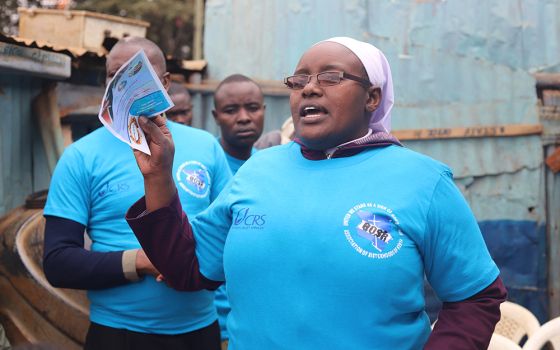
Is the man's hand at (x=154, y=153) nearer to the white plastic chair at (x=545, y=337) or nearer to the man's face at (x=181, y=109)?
the white plastic chair at (x=545, y=337)

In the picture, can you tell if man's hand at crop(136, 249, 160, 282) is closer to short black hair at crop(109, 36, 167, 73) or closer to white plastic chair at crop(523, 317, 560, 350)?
short black hair at crop(109, 36, 167, 73)

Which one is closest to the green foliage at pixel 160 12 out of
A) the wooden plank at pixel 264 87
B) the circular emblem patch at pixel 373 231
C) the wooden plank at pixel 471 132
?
the wooden plank at pixel 264 87

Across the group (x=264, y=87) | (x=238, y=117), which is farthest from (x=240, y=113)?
(x=264, y=87)

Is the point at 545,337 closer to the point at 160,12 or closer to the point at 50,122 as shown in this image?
the point at 50,122

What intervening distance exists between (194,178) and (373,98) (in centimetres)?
89

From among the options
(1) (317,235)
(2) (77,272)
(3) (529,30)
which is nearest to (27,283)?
(2) (77,272)

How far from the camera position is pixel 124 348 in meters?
2.56

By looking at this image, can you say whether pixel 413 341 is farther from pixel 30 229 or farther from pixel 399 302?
pixel 30 229

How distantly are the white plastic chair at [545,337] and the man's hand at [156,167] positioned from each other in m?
2.21

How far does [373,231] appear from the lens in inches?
68.8

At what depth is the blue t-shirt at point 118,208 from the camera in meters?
2.55

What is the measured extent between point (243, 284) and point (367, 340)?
0.37m

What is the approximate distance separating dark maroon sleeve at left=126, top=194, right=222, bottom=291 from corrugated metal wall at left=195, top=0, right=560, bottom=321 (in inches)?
160

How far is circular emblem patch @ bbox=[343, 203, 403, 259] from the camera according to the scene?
1.74m
